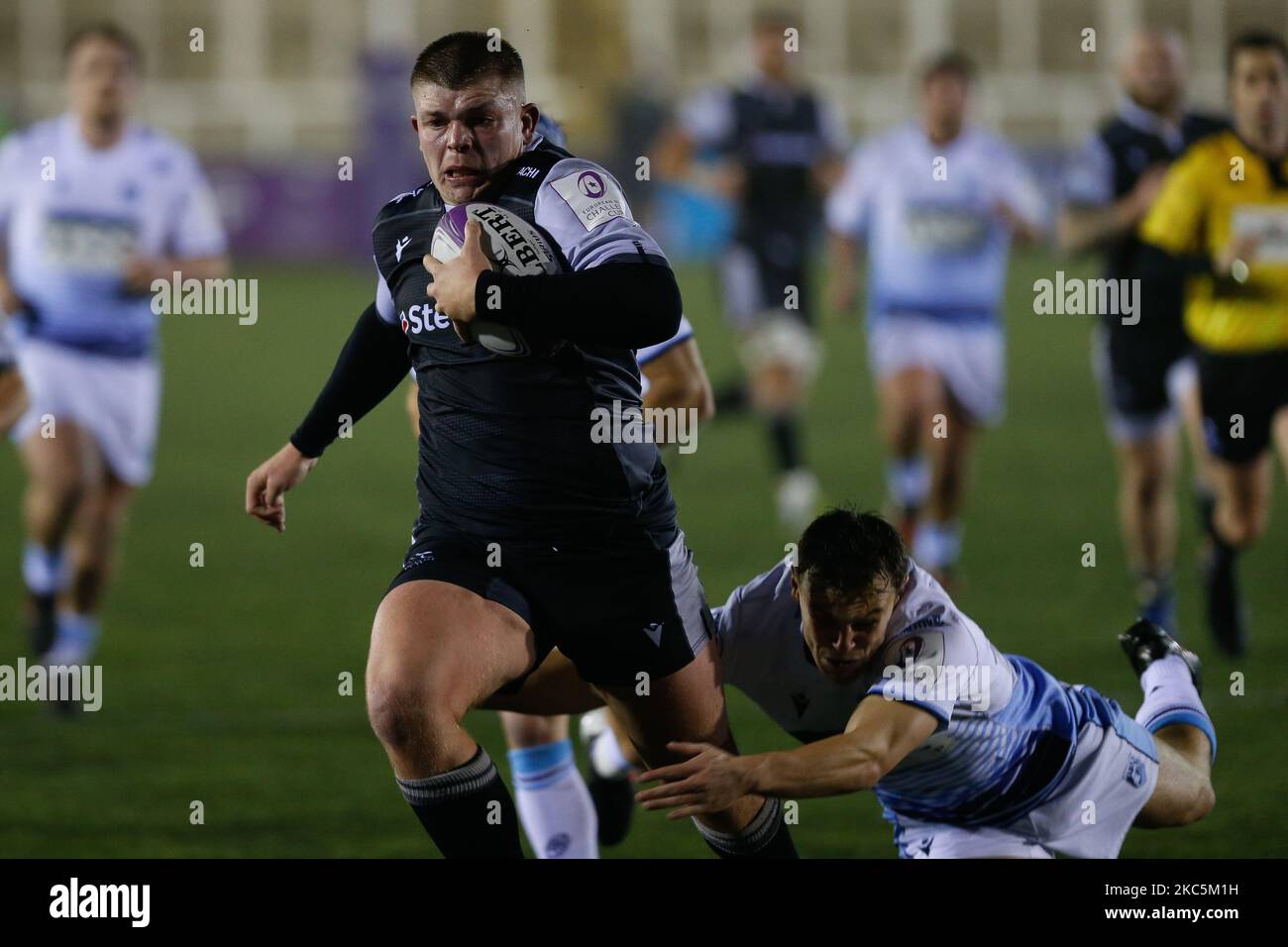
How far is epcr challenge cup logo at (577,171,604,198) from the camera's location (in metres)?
3.96

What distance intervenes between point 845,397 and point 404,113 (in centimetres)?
1327

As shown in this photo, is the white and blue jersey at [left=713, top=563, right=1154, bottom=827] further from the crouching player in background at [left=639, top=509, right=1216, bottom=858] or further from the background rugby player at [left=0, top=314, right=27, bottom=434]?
the background rugby player at [left=0, top=314, right=27, bottom=434]

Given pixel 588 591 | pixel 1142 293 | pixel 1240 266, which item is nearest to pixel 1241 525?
pixel 1240 266

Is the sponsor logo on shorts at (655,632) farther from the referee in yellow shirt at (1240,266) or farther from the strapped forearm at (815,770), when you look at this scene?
the referee in yellow shirt at (1240,266)

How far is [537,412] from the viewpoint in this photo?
403 centimetres

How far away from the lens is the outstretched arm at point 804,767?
345 cm

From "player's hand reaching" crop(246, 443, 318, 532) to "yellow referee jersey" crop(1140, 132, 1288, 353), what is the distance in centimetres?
394

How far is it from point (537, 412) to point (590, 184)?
0.47 meters

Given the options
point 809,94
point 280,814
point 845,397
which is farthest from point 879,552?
point 845,397

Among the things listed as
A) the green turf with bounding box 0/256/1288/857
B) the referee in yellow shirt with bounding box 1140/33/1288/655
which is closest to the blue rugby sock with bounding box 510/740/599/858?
the green turf with bounding box 0/256/1288/857

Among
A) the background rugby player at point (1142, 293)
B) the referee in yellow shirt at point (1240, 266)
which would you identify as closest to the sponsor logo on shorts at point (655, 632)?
the referee in yellow shirt at point (1240, 266)

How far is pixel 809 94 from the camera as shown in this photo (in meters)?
12.6

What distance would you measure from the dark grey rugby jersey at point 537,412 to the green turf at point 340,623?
5.41 feet

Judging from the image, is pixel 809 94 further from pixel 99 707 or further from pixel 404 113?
pixel 404 113
